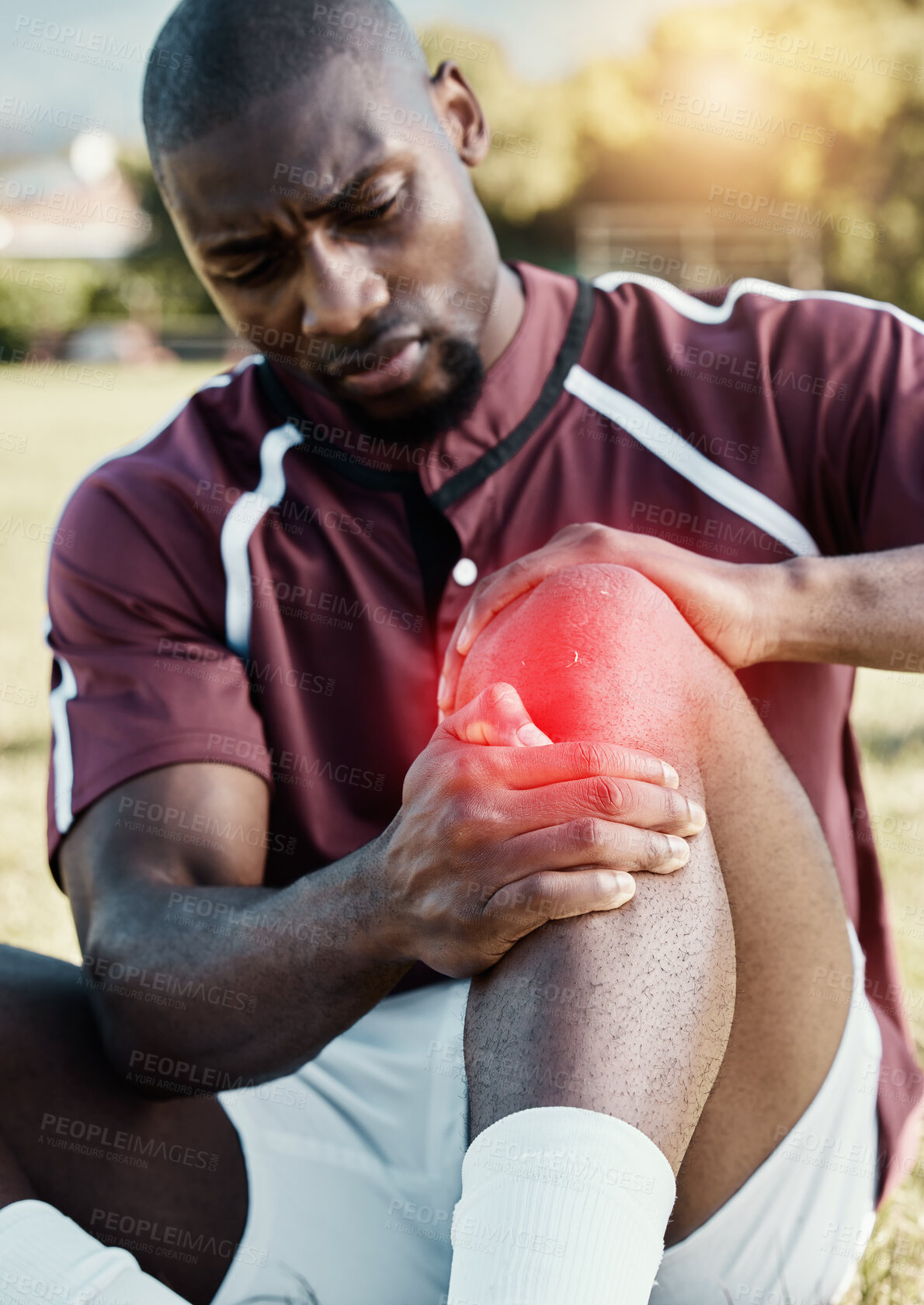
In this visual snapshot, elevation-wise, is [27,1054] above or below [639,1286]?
below

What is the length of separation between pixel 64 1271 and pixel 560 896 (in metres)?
0.57

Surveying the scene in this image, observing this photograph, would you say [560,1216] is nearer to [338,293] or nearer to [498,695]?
[498,695]

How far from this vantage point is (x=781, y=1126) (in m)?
1.30

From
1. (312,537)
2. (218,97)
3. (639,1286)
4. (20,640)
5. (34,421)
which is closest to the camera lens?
(639,1286)

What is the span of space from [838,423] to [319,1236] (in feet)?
3.98

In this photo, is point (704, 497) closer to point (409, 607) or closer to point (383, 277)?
point (409, 607)

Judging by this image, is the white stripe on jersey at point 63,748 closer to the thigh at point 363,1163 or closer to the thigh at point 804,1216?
the thigh at point 363,1163

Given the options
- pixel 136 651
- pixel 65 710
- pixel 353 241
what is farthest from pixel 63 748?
pixel 353 241

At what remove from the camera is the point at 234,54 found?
5.16 ft

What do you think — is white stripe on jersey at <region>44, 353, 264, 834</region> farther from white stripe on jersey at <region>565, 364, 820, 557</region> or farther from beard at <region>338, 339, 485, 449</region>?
white stripe on jersey at <region>565, 364, 820, 557</region>

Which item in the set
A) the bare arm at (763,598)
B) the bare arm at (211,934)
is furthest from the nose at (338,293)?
the bare arm at (211,934)

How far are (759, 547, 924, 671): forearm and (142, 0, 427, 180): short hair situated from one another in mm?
915

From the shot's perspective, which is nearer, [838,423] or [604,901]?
[604,901]

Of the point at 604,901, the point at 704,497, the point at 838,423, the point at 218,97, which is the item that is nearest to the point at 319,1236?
the point at 604,901
